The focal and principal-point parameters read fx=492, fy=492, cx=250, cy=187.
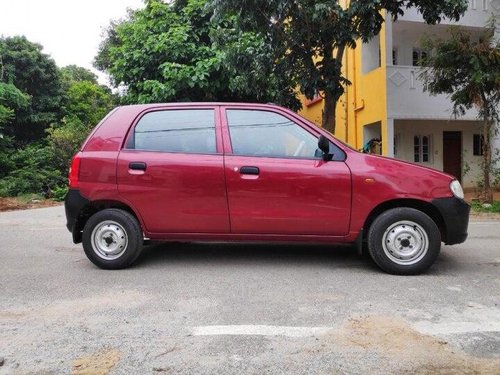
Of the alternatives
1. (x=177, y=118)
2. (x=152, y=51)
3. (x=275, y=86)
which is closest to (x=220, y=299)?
(x=177, y=118)

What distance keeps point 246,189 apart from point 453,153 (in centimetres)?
1462

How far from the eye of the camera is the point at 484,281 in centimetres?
498

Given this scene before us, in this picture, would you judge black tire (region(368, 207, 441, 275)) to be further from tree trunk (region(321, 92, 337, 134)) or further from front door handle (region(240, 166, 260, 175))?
tree trunk (region(321, 92, 337, 134))

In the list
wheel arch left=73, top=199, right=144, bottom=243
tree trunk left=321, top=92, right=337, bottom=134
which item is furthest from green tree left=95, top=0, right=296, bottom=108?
wheel arch left=73, top=199, right=144, bottom=243

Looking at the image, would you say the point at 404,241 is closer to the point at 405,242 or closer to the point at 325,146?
the point at 405,242

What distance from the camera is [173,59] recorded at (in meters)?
14.9

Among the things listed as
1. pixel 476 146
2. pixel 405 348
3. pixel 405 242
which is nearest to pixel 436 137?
pixel 476 146

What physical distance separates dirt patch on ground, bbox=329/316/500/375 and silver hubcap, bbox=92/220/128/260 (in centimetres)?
271

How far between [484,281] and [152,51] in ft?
40.6

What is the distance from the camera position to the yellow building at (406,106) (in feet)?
48.4

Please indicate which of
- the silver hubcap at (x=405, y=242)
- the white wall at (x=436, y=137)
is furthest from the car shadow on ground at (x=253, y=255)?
the white wall at (x=436, y=137)

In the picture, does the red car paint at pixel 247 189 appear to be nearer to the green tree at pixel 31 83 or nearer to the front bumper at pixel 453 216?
the front bumper at pixel 453 216

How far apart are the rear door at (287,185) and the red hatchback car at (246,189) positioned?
11 millimetres

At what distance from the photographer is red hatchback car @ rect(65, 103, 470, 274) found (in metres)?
5.09
